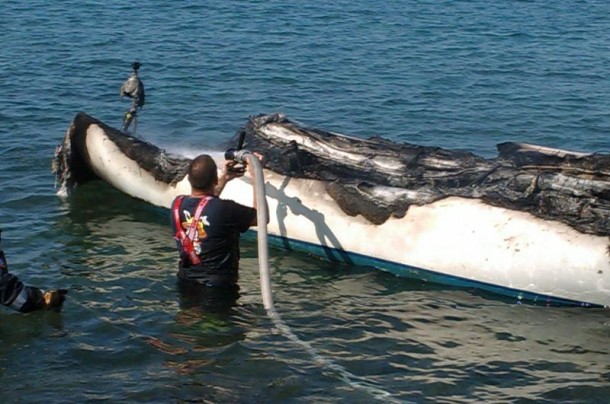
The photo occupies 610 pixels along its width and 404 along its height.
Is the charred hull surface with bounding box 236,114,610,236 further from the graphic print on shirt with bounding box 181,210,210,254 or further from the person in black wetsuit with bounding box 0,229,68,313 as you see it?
the person in black wetsuit with bounding box 0,229,68,313

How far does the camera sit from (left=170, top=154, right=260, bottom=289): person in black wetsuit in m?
10.5

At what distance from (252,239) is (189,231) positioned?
11.6ft

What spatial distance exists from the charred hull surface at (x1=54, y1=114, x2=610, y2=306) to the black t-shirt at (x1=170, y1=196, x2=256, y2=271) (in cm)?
267

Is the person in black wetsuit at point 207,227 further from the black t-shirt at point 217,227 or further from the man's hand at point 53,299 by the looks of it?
the man's hand at point 53,299

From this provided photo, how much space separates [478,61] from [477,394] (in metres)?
15.0

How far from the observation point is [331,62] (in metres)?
24.0

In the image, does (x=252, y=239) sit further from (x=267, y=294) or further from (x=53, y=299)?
(x=53, y=299)

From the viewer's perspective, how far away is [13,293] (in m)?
10.5

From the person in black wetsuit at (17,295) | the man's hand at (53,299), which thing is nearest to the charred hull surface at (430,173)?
the man's hand at (53,299)

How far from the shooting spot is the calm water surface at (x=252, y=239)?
1039cm

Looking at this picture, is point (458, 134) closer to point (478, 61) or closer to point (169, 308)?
point (478, 61)

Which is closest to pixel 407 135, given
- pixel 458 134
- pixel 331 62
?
pixel 458 134

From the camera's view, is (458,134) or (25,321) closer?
(25,321)

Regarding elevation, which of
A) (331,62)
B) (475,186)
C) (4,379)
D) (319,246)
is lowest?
(4,379)
